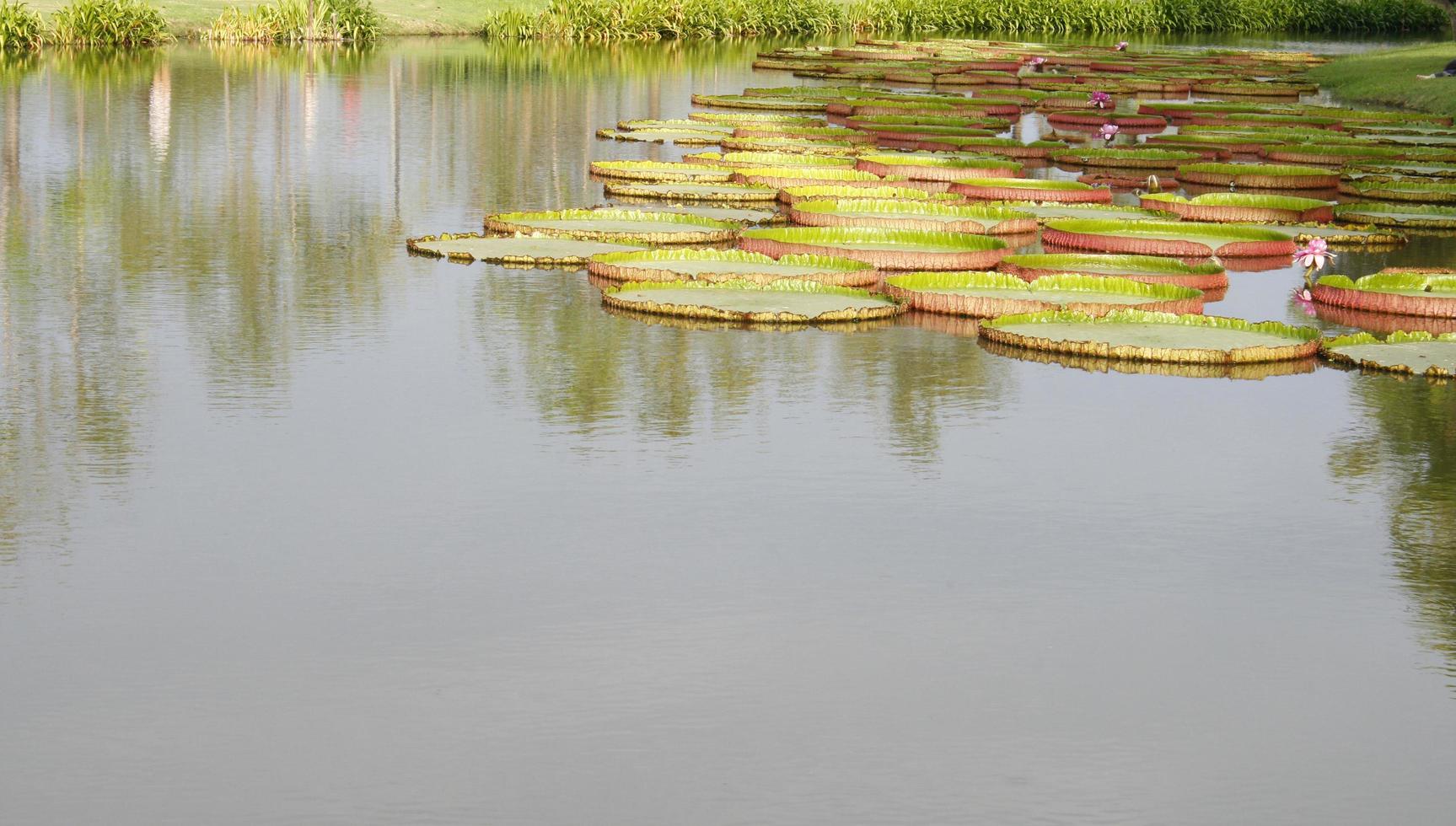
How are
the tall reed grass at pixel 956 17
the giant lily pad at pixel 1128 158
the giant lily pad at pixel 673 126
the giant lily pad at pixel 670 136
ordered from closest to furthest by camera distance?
the giant lily pad at pixel 1128 158
the giant lily pad at pixel 670 136
the giant lily pad at pixel 673 126
the tall reed grass at pixel 956 17

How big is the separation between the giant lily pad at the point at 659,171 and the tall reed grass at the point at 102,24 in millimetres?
20635

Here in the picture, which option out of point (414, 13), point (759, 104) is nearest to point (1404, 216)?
point (759, 104)

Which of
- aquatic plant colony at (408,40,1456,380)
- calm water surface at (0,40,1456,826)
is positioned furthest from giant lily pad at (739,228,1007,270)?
calm water surface at (0,40,1456,826)

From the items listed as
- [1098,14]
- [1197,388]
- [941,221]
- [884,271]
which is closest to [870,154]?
[941,221]

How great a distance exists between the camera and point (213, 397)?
9555 millimetres

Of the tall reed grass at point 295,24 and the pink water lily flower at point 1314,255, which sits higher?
the tall reed grass at point 295,24

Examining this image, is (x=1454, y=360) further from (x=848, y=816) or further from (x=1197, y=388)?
(x=848, y=816)

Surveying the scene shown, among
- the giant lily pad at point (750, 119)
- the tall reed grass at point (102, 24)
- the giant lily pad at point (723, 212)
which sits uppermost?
the tall reed grass at point (102, 24)

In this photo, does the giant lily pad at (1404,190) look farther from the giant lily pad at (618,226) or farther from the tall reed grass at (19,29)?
the tall reed grass at (19,29)

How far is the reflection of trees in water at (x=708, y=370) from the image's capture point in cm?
950

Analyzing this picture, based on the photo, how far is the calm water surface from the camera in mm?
5402

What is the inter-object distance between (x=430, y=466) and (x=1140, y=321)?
4.94 m

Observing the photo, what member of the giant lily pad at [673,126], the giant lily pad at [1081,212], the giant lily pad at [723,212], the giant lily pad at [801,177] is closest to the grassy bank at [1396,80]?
the giant lily pad at [673,126]

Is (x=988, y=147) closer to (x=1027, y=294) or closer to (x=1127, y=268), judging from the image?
(x=1127, y=268)
